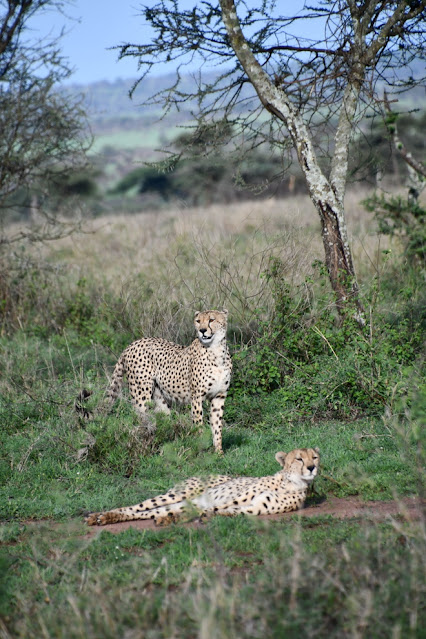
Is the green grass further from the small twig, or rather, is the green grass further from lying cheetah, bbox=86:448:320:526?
the small twig

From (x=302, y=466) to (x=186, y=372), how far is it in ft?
5.82

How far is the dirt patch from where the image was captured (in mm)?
4195

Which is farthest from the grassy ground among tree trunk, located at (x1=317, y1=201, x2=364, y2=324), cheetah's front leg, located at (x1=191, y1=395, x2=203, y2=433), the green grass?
tree trunk, located at (x1=317, y1=201, x2=364, y2=324)

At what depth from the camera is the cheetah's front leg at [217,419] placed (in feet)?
18.9

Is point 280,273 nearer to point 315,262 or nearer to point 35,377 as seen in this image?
point 315,262

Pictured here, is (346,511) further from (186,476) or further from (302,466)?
(186,476)

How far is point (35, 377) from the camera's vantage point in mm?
7188

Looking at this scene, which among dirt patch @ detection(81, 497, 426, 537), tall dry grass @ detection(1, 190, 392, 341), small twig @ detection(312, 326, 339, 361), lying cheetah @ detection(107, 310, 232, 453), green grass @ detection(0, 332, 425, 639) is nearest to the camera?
green grass @ detection(0, 332, 425, 639)

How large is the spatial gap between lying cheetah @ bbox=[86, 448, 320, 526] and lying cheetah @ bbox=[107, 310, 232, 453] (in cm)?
109

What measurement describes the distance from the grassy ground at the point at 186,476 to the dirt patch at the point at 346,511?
7 centimetres

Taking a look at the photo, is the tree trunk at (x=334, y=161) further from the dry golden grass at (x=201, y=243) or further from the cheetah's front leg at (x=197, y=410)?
the cheetah's front leg at (x=197, y=410)

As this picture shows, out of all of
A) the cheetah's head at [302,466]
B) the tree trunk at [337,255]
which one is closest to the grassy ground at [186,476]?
the cheetah's head at [302,466]

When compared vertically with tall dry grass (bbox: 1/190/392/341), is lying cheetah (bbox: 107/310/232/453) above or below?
below

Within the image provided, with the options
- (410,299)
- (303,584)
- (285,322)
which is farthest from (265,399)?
(303,584)
